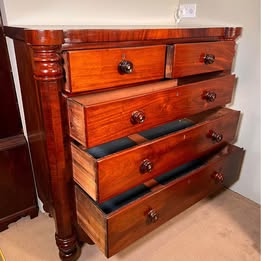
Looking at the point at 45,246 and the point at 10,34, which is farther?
the point at 45,246

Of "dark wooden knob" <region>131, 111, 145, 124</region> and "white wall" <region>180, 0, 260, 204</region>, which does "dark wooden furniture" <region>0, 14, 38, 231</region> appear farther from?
"white wall" <region>180, 0, 260, 204</region>

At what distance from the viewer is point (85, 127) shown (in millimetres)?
723

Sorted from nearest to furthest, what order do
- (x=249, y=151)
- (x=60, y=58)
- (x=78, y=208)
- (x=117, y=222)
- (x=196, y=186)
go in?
(x=60, y=58)
(x=117, y=222)
(x=78, y=208)
(x=196, y=186)
(x=249, y=151)

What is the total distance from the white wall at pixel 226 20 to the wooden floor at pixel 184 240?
23 centimetres

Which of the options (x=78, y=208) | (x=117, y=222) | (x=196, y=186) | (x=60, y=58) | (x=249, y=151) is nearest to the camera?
(x=60, y=58)

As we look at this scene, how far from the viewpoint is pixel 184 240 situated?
1188mm

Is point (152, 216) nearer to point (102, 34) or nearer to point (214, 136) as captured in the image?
point (214, 136)

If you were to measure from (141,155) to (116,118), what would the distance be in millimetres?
170

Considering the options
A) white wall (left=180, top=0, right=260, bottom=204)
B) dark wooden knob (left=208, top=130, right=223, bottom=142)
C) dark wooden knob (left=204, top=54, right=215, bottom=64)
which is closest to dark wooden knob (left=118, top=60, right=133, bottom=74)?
dark wooden knob (left=204, top=54, right=215, bottom=64)

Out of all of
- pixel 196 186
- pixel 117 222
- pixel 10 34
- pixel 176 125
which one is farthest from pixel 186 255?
pixel 10 34

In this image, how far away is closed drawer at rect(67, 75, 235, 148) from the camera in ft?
2.42

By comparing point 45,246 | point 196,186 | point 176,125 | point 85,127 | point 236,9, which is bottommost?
point 45,246

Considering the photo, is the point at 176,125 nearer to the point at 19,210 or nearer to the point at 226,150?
the point at 226,150

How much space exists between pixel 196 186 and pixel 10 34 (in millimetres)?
951
